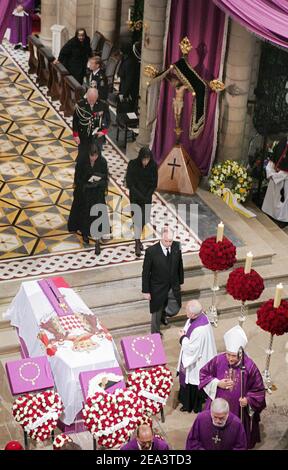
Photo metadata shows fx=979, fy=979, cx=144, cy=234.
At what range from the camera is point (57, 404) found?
888cm

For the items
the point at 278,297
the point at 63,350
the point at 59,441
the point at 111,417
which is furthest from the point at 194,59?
the point at 59,441

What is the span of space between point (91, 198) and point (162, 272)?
1.94 m

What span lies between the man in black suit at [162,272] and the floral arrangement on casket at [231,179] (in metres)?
3.45

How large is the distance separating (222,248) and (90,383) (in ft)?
8.39

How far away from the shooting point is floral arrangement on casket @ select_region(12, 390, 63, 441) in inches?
345

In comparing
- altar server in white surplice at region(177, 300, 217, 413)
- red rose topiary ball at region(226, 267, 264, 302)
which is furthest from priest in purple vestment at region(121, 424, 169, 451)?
red rose topiary ball at region(226, 267, 264, 302)

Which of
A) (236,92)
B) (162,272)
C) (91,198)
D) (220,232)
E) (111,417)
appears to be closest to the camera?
(111,417)

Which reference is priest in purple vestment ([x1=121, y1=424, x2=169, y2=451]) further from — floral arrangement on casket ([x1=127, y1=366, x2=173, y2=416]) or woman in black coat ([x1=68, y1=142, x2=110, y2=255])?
woman in black coat ([x1=68, y1=142, x2=110, y2=255])

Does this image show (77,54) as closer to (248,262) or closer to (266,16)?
(266,16)

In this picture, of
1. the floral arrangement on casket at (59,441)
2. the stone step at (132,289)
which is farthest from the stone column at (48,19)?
the floral arrangement on casket at (59,441)

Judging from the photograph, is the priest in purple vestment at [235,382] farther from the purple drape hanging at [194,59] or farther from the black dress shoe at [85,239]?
the purple drape hanging at [194,59]

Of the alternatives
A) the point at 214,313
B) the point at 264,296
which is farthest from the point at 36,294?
the point at 264,296

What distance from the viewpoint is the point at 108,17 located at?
1766 cm
